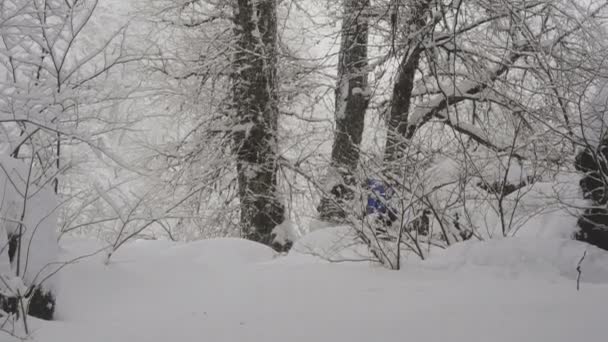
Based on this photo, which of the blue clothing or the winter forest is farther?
the blue clothing

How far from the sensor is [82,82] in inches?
112

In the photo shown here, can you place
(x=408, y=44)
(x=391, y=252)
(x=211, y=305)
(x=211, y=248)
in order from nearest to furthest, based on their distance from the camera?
1. (x=211, y=305)
2. (x=391, y=252)
3. (x=211, y=248)
4. (x=408, y=44)

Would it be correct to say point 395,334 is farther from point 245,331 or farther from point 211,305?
point 211,305

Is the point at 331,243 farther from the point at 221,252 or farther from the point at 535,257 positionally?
the point at 535,257

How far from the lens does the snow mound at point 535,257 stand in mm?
2588

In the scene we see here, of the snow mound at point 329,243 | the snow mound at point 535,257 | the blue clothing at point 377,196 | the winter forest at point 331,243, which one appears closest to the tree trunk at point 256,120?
the winter forest at point 331,243

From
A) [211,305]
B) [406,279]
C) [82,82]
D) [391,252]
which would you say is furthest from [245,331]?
[82,82]

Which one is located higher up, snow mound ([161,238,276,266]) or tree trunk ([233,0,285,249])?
tree trunk ([233,0,285,249])

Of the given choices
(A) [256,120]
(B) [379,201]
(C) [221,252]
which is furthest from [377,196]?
(A) [256,120]

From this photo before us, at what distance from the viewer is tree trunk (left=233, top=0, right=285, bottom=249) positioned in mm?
6008

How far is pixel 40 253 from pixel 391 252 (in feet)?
6.50

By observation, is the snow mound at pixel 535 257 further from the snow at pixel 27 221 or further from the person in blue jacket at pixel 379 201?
the snow at pixel 27 221

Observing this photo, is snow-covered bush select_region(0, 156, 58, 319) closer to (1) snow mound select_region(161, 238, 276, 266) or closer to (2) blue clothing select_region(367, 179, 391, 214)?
(1) snow mound select_region(161, 238, 276, 266)

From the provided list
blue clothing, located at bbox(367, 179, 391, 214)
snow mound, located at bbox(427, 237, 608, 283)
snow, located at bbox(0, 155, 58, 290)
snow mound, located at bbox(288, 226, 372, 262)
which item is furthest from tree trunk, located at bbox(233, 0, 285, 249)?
snow, located at bbox(0, 155, 58, 290)
